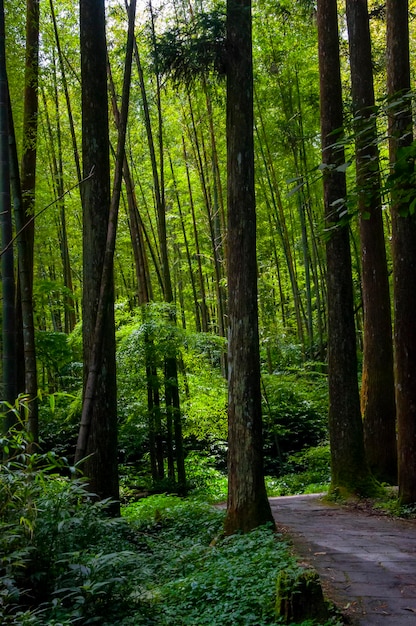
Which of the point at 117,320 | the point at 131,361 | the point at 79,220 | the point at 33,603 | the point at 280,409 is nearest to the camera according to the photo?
the point at 33,603

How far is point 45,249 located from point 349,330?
29.5 ft

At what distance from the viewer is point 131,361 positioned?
8.14 m

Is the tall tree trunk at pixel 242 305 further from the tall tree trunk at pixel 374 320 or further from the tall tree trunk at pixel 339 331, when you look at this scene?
the tall tree trunk at pixel 374 320

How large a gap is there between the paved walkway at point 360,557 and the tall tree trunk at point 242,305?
0.59 meters

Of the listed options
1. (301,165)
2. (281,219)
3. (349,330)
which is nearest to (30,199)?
(349,330)

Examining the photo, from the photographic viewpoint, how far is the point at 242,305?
458 cm

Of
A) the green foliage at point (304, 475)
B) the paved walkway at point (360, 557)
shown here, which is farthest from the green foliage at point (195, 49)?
the green foliage at point (304, 475)

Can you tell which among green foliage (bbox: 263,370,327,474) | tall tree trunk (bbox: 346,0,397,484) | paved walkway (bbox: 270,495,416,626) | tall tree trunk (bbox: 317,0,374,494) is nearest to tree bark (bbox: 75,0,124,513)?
paved walkway (bbox: 270,495,416,626)

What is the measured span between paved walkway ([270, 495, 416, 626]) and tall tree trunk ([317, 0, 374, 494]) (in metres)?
0.57

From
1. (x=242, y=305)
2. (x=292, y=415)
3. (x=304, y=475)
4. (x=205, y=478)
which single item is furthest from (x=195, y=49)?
(x=292, y=415)

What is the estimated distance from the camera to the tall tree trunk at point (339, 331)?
6379 mm

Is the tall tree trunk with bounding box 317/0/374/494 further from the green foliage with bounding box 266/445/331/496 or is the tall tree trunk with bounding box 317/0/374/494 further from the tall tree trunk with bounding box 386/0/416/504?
the green foliage with bounding box 266/445/331/496

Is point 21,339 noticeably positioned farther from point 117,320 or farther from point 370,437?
A: point 370,437

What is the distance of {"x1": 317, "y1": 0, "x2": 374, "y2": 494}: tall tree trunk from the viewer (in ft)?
20.9
